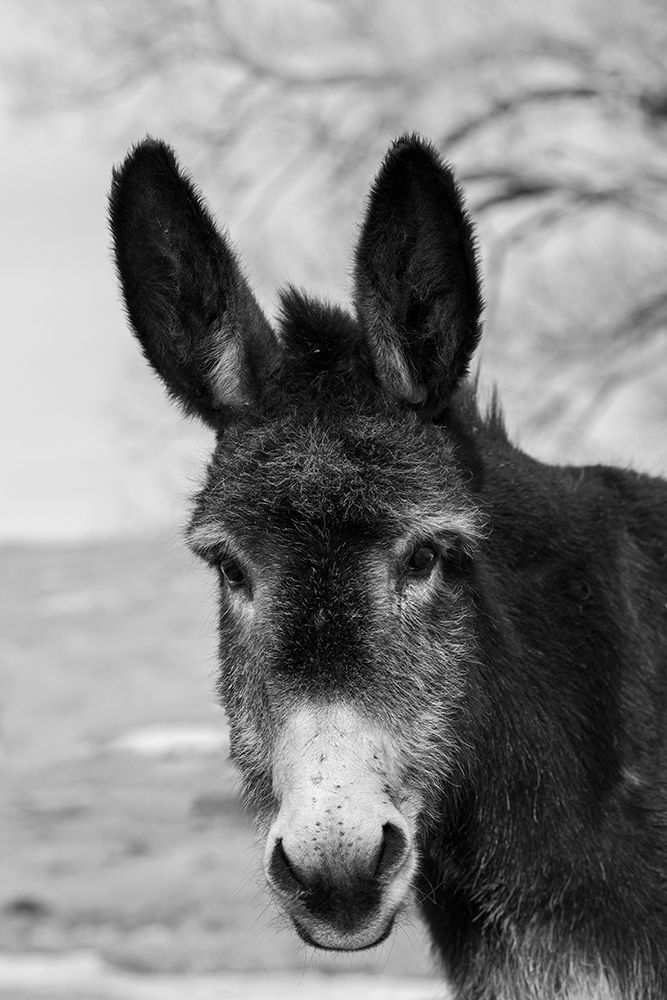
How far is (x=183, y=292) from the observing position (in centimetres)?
490

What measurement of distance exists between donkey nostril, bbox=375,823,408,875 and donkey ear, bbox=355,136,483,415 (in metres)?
1.45

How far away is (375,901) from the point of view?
3854 millimetres

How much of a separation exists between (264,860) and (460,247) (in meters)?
2.04

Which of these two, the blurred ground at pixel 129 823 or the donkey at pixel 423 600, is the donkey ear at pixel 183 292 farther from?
the blurred ground at pixel 129 823

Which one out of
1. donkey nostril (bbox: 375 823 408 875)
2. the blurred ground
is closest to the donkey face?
donkey nostril (bbox: 375 823 408 875)

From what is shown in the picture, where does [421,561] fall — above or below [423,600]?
above

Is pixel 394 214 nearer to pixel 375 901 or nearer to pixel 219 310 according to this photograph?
pixel 219 310

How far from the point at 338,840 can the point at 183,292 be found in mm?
2107

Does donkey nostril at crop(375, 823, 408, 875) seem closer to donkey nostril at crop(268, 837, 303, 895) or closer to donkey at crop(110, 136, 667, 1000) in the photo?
donkey at crop(110, 136, 667, 1000)

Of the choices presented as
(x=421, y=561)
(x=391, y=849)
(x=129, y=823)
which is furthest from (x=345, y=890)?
(x=129, y=823)

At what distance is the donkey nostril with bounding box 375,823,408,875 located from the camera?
3826 mm

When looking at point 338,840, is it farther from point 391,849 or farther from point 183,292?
point 183,292

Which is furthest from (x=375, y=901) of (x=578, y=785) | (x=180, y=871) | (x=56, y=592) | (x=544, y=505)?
(x=56, y=592)

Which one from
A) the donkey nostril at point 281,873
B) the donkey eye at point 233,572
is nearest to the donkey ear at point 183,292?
the donkey eye at point 233,572
